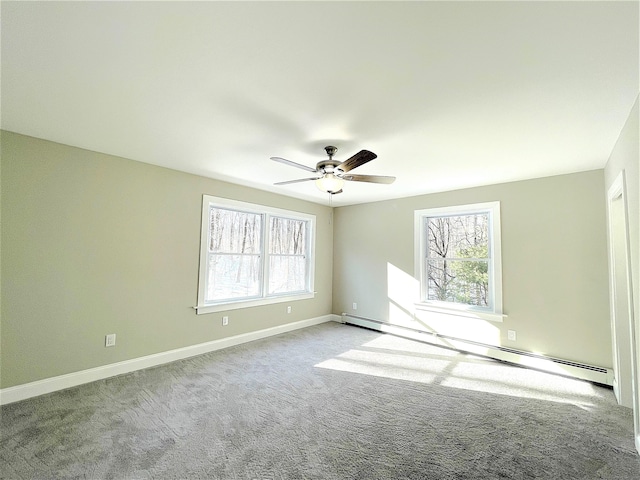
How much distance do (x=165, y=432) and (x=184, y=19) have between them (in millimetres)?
2756

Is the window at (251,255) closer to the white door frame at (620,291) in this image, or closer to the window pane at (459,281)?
the window pane at (459,281)

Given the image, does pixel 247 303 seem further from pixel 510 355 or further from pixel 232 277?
pixel 510 355

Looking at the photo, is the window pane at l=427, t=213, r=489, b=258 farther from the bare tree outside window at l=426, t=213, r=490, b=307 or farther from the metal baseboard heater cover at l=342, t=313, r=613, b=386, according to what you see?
the metal baseboard heater cover at l=342, t=313, r=613, b=386

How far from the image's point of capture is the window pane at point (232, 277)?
4.22 meters

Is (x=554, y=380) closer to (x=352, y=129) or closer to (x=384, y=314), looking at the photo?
(x=384, y=314)

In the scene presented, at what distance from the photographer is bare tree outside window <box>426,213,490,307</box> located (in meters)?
4.29

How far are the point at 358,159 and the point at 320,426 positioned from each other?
2.26 m

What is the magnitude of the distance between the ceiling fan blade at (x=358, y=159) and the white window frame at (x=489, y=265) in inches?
106

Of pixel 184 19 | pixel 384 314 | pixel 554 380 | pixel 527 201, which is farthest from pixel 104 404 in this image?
pixel 527 201

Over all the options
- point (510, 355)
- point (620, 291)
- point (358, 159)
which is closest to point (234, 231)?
point (358, 159)

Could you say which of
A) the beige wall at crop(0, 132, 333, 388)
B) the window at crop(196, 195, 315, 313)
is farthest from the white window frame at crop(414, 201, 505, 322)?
the beige wall at crop(0, 132, 333, 388)

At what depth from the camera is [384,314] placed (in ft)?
17.3

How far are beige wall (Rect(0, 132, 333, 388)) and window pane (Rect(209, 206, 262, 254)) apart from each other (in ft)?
1.06

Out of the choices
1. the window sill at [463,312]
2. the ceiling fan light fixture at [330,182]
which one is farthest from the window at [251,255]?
the window sill at [463,312]
